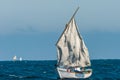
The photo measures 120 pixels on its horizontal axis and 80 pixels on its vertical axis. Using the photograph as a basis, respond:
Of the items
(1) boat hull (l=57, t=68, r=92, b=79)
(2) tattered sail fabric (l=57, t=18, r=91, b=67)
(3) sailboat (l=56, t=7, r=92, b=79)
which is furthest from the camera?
(2) tattered sail fabric (l=57, t=18, r=91, b=67)

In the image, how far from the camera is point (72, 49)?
124m

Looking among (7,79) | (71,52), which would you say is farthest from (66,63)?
(7,79)

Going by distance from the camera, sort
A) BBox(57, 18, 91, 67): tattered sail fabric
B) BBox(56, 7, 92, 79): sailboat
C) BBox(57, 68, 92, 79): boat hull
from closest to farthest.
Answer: BBox(57, 68, 92, 79): boat hull
BBox(56, 7, 92, 79): sailboat
BBox(57, 18, 91, 67): tattered sail fabric

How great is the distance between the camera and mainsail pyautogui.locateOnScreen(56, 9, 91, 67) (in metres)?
122

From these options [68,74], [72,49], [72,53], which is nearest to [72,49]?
[72,49]

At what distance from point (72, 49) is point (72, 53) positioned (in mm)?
788

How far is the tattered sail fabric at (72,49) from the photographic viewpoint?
4783 inches

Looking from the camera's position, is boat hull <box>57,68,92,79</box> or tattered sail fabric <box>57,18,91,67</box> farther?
tattered sail fabric <box>57,18,91,67</box>

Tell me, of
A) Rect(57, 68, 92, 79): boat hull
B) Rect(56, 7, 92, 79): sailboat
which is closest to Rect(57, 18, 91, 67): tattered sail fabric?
Rect(56, 7, 92, 79): sailboat

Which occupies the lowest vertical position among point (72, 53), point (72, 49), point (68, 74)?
point (68, 74)

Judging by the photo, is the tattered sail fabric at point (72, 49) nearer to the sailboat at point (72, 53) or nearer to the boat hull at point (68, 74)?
the sailboat at point (72, 53)

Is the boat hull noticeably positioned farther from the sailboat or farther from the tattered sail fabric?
the tattered sail fabric

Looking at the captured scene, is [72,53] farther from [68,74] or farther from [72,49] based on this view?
[68,74]

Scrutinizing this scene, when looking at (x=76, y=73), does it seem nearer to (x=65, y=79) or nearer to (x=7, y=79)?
(x=65, y=79)
